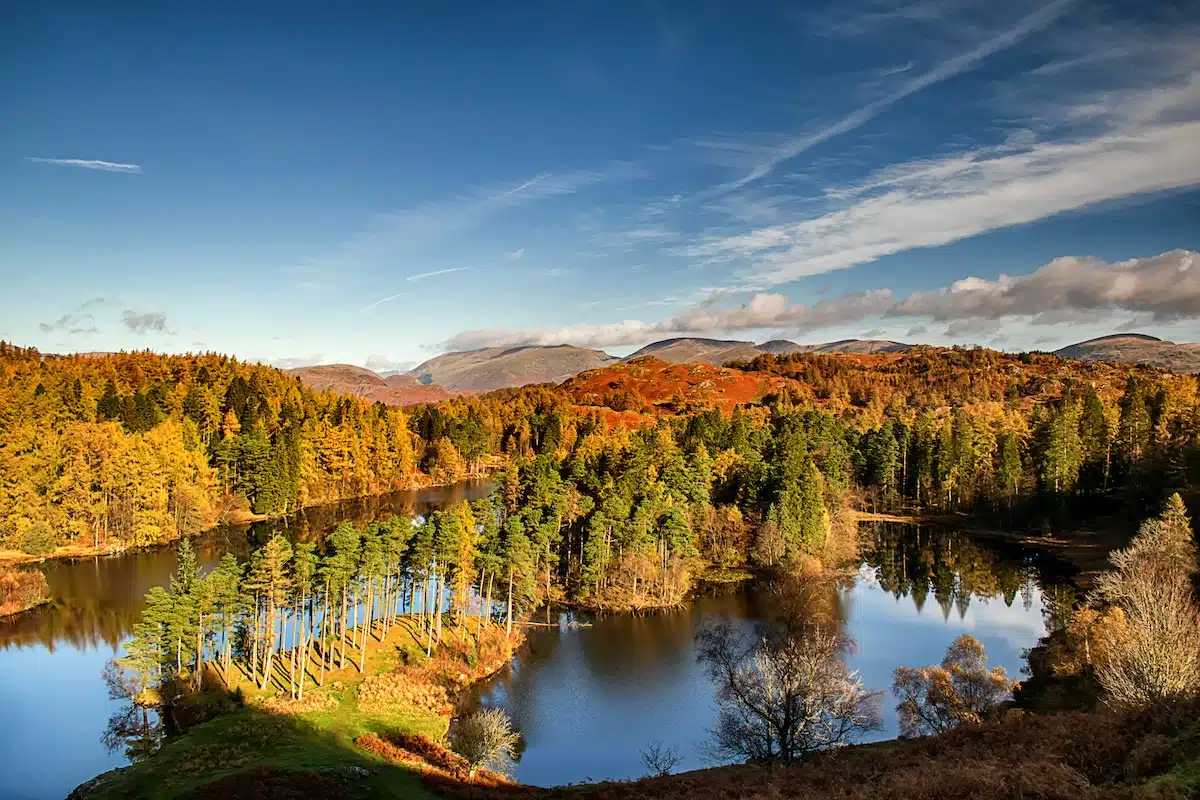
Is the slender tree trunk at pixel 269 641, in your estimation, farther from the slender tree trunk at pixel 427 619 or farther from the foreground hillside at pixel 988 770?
the foreground hillside at pixel 988 770

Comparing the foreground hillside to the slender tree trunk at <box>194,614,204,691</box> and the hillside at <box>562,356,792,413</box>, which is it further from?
the hillside at <box>562,356,792,413</box>

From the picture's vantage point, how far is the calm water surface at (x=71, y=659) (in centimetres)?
3406

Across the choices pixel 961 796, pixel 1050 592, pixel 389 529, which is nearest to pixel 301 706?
pixel 389 529

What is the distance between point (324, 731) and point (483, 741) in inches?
348

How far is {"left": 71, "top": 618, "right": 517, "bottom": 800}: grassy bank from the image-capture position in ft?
89.4

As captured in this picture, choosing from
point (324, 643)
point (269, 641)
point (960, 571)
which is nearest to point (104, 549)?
point (269, 641)

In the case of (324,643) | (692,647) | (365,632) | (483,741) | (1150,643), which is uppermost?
(1150,643)

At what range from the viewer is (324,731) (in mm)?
34781

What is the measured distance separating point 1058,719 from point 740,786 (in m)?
12.2

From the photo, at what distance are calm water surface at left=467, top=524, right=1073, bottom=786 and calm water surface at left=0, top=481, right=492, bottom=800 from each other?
2013 centimetres

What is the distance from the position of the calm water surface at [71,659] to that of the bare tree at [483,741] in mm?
16529

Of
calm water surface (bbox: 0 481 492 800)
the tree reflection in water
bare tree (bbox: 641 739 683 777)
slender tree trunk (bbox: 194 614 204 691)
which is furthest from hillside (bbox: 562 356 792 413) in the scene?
slender tree trunk (bbox: 194 614 204 691)

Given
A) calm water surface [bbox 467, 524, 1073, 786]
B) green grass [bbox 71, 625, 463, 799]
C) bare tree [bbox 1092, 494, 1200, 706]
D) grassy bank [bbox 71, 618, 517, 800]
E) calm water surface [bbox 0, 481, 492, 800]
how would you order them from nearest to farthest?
bare tree [bbox 1092, 494, 1200, 706], grassy bank [bbox 71, 618, 517, 800], green grass [bbox 71, 625, 463, 799], calm water surface [bbox 0, 481, 492, 800], calm water surface [bbox 467, 524, 1073, 786]

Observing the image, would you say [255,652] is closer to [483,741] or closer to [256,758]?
[256,758]
